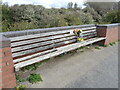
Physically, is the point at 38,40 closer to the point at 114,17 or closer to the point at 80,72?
the point at 80,72

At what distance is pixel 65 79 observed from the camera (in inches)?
115

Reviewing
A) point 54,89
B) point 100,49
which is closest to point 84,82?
point 54,89

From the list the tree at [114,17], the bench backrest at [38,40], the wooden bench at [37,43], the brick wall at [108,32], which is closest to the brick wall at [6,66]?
the wooden bench at [37,43]

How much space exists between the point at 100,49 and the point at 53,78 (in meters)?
3.08

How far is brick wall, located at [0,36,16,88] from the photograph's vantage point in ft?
7.54

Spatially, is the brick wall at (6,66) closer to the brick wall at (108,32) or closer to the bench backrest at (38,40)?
the bench backrest at (38,40)

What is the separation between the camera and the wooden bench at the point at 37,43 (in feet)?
9.71

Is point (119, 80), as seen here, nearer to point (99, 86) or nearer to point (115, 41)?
point (99, 86)

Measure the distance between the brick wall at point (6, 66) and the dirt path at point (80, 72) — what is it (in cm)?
43

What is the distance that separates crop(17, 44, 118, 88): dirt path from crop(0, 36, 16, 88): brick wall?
0.43 metres

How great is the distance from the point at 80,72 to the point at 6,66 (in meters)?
1.90

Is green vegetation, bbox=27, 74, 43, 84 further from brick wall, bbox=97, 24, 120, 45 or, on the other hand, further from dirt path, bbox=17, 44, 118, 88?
brick wall, bbox=97, 24, 120, 45

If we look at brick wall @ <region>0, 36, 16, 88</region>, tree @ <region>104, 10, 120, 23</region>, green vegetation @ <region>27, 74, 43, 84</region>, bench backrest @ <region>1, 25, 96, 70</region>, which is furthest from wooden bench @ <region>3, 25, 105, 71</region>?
tree @ <region>104, 10, 120, 23</region>

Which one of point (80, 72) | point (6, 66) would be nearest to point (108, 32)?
point (80, 72)
